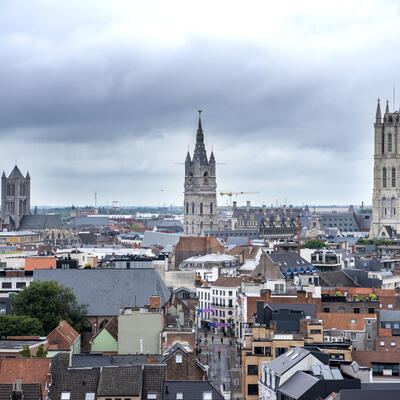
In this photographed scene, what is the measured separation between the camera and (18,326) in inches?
3132

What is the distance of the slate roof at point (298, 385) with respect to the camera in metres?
57.0

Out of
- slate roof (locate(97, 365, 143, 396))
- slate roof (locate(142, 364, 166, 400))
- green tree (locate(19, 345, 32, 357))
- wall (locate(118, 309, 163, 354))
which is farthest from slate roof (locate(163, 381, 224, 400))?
wall (locate(118, 309, 163, 354))

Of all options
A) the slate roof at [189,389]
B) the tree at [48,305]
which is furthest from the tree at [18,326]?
the slate roof at [189,389]

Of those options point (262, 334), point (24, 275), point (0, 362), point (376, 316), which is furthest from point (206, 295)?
point (0, 362)

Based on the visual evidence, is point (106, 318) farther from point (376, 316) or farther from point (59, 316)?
point (376, 316)

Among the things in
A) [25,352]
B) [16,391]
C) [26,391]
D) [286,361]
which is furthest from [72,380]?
[286,361]

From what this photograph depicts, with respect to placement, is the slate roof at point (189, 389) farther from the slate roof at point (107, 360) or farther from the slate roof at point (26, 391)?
the slate roof at point (107, 360)

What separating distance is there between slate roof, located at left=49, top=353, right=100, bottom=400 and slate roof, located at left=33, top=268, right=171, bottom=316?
36.9 metres

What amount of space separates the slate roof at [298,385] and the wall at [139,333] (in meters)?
18.7

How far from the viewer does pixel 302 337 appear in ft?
245

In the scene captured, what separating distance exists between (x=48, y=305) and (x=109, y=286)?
10786mm

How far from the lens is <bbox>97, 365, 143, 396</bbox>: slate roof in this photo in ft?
181

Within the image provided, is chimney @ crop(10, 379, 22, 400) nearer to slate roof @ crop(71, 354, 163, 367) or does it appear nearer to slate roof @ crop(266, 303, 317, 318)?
slate roof @ crop(71, 354, 163, 367)

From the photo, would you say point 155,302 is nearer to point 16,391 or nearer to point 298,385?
point 298,385
